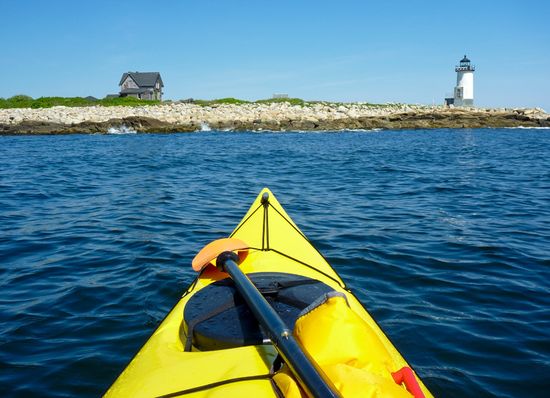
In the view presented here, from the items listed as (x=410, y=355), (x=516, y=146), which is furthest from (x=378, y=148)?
(x=410, y=355)

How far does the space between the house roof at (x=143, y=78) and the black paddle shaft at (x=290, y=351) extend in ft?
196

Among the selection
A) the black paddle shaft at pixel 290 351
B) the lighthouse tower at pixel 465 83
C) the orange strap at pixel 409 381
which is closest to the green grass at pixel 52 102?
the lighthouse tower at pixel 465 83

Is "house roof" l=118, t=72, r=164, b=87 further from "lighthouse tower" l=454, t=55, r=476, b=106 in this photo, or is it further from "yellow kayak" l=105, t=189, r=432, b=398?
"yellow kayak" l=105, t=189, r=432, b=398

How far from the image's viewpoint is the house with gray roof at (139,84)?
192ft

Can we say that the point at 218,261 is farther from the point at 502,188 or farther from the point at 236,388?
the point at 502,188

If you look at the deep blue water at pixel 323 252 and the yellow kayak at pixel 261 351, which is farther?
the deep blue water at pixel 323 252

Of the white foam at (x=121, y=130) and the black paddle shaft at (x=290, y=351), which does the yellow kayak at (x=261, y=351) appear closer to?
the black paddle shaft at (x=290, y=351)

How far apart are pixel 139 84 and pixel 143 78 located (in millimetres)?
971

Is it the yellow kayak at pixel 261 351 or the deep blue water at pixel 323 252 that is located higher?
the yellow kayak at pixel 261 351

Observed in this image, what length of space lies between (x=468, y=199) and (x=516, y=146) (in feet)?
48.0

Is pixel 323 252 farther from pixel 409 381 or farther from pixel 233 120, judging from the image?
pixel 233 120

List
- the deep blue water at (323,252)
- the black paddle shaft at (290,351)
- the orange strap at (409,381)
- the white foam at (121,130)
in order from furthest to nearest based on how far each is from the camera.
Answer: the white foam at (121,130) < the deep blue water at (323,252) < the orange strap at (409,381) < the black paddle shaft at (290,351)

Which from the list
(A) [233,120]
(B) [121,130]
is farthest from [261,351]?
(A) [233,120]

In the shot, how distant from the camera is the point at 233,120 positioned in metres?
36.4
